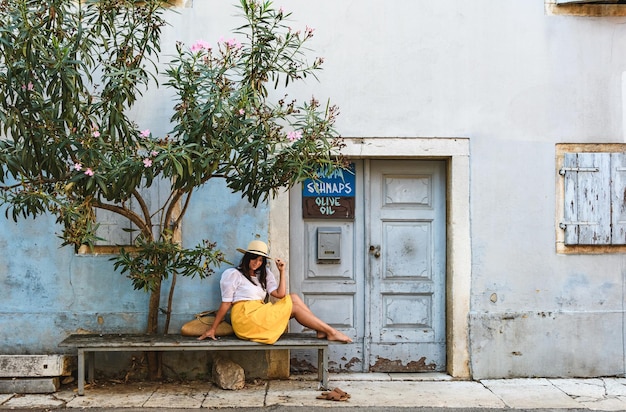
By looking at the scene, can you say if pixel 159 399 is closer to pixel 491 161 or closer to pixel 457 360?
pixel 457 360

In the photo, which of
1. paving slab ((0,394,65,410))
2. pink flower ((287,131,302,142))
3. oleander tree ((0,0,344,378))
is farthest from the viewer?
paving slab ((0,394,65,410))

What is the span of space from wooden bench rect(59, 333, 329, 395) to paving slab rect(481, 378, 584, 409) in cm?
155

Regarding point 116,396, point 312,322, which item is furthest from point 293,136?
point 116,396

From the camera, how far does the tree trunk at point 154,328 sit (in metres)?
6.55

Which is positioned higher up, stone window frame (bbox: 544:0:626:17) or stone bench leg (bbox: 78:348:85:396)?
stone window frame (bbox: 544:0:626:17)

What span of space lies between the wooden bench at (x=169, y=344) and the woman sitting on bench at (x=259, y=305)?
9 centimetres

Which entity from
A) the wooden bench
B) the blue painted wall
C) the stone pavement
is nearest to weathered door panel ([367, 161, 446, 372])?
the stone pavement

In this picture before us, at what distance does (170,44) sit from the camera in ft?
22.2

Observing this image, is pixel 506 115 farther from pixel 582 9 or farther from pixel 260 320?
pixel 260 320

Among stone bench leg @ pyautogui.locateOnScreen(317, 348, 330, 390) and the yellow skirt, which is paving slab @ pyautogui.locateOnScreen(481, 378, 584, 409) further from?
the yellow skirt

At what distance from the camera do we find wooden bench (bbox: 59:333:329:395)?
6.17 meters

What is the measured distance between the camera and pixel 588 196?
695 cm

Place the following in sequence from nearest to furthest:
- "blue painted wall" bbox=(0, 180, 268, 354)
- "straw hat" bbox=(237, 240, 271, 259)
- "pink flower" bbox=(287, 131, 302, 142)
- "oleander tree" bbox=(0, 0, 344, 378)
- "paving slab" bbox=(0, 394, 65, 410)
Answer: "oleander tree" bbox=(0, 0, 344, 378), "pink flower" bbox=(287, 131, 302, 142), "paving slab" bbox=(0, 394, 65, 410), "straw hat" bbox=(237, 240, 271, 259), "blue painted wall" bbox=(0, 180, 268, 354)

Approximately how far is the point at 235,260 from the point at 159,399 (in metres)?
1.41
